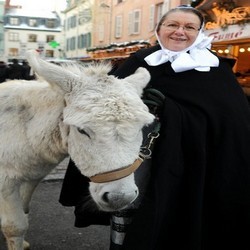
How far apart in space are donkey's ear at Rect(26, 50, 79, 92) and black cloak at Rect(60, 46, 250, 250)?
635 millimetres

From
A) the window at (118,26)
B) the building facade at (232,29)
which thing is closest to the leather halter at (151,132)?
the building facade at (232,29)

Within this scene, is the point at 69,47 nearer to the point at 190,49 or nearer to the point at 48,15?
the point at 48,15

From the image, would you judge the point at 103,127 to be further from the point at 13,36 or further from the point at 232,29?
the point at 13,36

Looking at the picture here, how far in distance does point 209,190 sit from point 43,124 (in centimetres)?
123

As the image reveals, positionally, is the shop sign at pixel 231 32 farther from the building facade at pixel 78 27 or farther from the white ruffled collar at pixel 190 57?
the building facade at pixel 78 27

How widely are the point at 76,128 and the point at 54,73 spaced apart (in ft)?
1.15

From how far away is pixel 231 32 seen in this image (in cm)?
937

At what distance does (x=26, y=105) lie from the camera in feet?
8.78

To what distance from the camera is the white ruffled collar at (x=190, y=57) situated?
2424 millimetres

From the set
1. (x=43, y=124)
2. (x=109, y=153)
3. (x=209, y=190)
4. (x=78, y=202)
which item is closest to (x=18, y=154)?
(x=43, y=124)

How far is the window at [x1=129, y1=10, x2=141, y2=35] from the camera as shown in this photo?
25009 mm

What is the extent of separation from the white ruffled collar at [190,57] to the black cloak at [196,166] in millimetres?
46

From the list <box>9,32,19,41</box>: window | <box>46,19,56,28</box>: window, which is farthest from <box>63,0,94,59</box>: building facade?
<box>9,32,19,41</box>: window

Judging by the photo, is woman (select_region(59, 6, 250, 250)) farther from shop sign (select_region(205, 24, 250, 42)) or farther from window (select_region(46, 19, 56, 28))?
window (select_region(46, 19, 56, 28))
